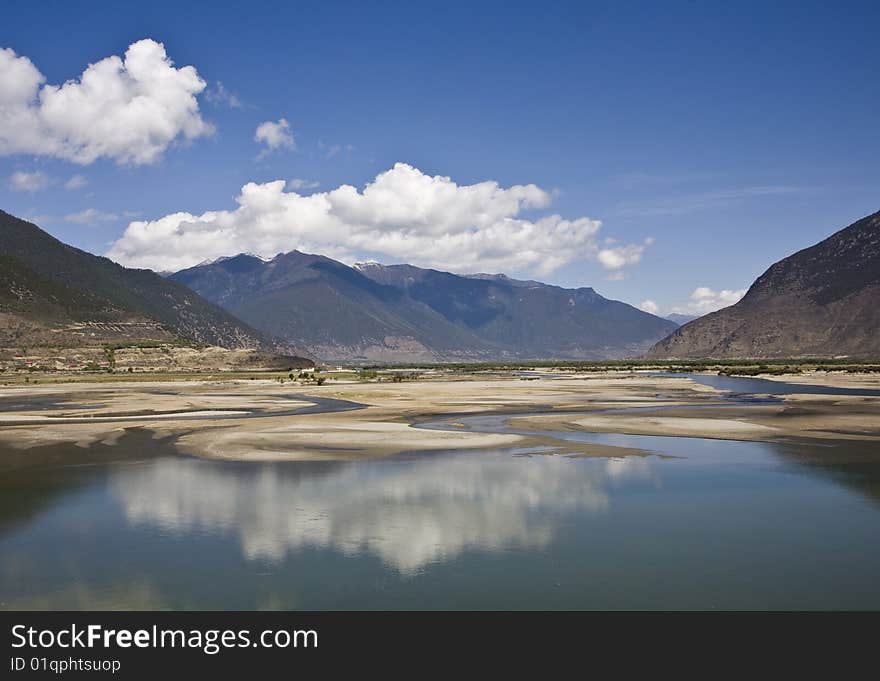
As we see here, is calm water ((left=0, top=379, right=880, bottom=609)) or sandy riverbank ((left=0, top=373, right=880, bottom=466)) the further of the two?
sandy riverbank ((left=0, top=373, right=880, bottom=466))

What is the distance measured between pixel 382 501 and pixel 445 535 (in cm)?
482

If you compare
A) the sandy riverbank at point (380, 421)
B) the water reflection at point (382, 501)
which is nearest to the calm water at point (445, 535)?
the water reflection at point (382, 501)

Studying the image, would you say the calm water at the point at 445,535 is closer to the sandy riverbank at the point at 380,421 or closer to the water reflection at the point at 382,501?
the water reflection at the point at 382,501

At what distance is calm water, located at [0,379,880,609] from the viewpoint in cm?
1709

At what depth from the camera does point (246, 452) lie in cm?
3812

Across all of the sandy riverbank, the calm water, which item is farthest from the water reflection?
the sandy riverbank

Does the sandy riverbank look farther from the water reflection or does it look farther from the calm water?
the calm water

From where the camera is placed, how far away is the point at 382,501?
2617 centimetres

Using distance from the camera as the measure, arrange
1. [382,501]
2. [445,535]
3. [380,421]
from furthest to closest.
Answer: [380,421]
[382,501]
[445,535]

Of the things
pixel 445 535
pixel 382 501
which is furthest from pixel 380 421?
pixel 445 535

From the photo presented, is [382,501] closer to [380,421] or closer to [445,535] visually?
[445,535]

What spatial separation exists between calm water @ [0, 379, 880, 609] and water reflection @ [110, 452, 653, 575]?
0.11m

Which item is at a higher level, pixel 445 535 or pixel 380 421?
pixel 380 421

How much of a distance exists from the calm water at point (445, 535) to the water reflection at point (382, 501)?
11 centimetres
